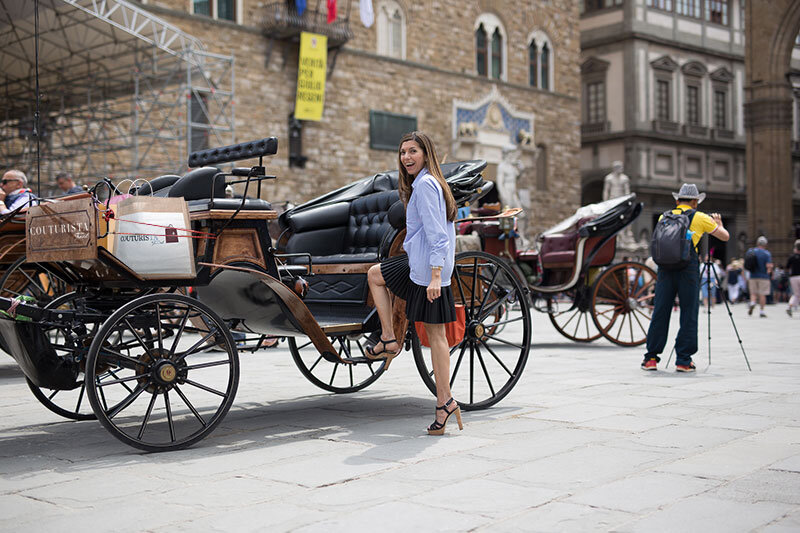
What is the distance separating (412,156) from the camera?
514cm

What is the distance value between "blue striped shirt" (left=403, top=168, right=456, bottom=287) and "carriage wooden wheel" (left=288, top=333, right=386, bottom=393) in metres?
0.69

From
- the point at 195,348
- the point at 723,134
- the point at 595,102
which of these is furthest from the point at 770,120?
the point at 195,348

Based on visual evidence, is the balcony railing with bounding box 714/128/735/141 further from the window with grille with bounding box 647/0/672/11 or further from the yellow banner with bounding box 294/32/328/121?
the yellow banner with bounding box 294/32/328/121

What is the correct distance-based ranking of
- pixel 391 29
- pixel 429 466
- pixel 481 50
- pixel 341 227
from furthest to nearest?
pixel 481 50 < pixel 391 29 < pixel 341 227 < pixel 429 466

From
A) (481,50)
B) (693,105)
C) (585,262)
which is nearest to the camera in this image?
(585,262)

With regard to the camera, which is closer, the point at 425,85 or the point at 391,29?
the point at 391,29

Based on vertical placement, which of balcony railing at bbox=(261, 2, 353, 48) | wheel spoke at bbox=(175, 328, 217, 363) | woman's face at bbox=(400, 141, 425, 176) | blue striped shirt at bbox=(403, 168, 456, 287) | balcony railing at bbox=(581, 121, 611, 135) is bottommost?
wheel spoke at bbox=(175, 328, 217, 363)

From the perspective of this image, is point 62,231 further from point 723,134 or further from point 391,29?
point 723,134

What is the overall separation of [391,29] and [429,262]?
24.2 m

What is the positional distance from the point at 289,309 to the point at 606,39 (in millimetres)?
38921

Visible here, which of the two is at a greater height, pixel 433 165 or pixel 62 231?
pixel 433 165

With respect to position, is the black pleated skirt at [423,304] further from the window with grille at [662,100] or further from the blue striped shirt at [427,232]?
the window with grille at [662,100]

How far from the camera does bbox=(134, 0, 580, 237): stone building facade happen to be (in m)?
24.5

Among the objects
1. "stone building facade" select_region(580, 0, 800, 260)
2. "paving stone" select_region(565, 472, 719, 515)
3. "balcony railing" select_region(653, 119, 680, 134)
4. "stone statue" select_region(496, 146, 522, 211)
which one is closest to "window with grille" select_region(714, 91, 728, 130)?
"stone building facade" select_region(580, 0, 800, 260)
